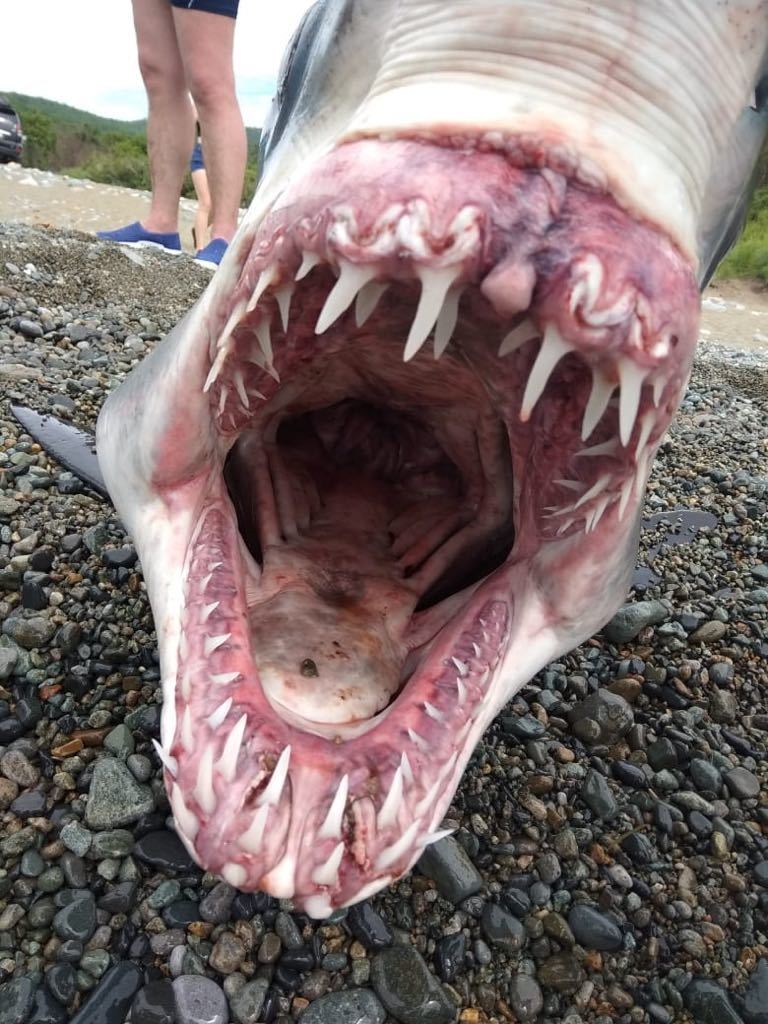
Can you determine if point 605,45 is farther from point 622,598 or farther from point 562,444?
point 622,598

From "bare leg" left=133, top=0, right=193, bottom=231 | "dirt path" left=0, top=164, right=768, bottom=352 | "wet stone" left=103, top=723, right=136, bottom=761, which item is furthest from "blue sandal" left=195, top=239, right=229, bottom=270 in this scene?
"wet stone" left=103, top=723, right=136, bottom=761

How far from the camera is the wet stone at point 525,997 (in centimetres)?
151

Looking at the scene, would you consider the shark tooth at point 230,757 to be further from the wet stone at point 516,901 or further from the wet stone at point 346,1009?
the wet stone at point 516,901

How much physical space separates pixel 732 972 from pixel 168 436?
1596 millimetres

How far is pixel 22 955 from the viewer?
1.42m

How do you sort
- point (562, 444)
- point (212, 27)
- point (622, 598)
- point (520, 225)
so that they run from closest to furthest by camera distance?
point (520, 225), point (562, 444), point (622, 598), point (212, 27)

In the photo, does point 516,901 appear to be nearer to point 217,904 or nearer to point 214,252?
point 217,904

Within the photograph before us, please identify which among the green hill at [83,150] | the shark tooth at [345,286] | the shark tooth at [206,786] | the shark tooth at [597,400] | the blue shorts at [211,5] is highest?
the blue shorts at [211,5]

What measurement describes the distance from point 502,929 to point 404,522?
37.1 inches

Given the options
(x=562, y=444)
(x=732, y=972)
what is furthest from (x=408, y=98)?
(x=732, y=972)

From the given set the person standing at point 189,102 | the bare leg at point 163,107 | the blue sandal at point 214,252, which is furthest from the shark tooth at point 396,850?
the bare leg at point 163,107

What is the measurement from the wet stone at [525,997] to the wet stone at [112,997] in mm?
704

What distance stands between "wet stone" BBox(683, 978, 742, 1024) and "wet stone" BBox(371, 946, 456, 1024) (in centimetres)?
50

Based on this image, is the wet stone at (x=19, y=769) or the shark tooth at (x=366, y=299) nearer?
the shark tooth at (x=366, y=299)
